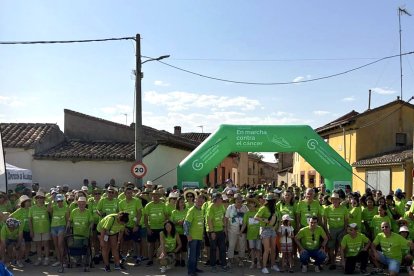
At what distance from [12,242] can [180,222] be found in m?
3.94

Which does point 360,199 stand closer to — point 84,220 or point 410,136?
point 84,220

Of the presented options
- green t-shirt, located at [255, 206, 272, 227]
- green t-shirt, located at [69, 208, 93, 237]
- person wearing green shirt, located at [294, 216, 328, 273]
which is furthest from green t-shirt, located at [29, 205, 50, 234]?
person wearing green shirt, located at [294, 216, 328, 273]

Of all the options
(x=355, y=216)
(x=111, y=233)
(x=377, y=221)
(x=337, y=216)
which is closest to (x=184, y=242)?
(x=111, y=233)

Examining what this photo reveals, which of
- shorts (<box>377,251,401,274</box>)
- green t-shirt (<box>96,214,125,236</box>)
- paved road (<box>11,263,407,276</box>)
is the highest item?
green t-shirt (<box>96,214,125,236</box>)

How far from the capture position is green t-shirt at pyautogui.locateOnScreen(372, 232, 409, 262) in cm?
1032

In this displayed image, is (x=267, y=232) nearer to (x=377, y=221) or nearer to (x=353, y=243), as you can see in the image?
(x=353, y=243)

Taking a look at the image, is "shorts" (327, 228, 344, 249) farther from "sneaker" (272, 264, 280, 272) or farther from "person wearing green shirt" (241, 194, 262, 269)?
"person wearing green shirt" (241, 194, 262, 269)

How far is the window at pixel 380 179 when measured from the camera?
23.0m

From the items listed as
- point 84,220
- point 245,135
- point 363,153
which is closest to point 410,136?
point 363,153

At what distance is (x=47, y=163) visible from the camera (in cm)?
2058

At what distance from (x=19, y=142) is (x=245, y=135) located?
1011 centimetres

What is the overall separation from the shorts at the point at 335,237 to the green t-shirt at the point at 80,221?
18.5ft

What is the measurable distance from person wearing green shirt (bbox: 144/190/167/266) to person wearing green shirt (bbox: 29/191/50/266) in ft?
Answer: 7.78

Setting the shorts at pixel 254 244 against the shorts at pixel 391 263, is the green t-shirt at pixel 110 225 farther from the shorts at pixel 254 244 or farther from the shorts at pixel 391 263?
the shorts at pixel 391 263
